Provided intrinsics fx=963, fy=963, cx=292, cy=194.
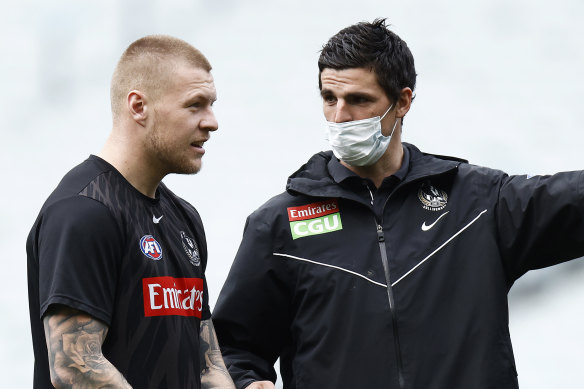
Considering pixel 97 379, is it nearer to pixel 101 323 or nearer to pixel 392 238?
pixel 101 323

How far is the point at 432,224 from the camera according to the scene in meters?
2.87

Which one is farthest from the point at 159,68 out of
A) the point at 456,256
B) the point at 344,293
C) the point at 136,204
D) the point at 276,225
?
the point at 456,256

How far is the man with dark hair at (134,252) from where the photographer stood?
2.26 metres

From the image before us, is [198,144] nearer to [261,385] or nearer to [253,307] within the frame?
[253,307]

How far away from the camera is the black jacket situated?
273 centimetres

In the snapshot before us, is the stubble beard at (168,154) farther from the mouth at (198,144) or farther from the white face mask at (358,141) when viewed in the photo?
the white face mask at (358,141)

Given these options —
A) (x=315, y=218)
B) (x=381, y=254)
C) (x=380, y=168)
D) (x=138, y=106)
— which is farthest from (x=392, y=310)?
(x=138, y=106)

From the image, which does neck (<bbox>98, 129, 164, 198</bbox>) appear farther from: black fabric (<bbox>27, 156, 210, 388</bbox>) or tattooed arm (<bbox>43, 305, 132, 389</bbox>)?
tattooed arm (<bbox>43, 305, 132, 389</bbox>)

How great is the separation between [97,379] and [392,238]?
101cm

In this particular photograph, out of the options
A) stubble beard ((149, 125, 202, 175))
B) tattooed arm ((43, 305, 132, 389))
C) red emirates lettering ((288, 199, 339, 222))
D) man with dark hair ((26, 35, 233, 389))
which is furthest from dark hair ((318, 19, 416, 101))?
tattooed arm ((43, 305, 132, 389))

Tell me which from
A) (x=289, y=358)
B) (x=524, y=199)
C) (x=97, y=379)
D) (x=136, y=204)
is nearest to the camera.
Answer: (x=97, y=379)

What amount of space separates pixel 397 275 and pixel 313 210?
351mm

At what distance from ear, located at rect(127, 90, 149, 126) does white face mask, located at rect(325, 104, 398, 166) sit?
2.10 ft

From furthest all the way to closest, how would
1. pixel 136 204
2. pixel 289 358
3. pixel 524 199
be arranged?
pixel 289 358, pixel 524 199, pixel 136 204
